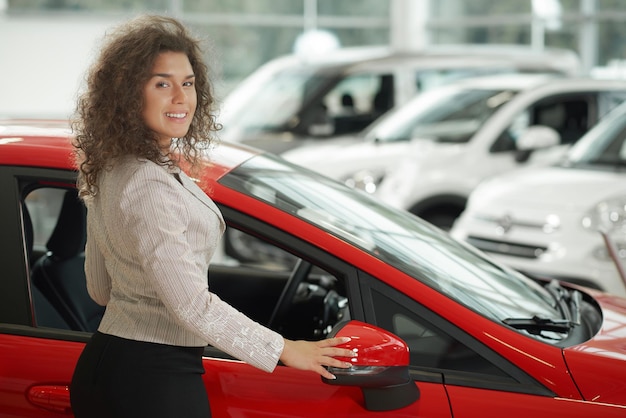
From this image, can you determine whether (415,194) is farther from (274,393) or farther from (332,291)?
(274,393)

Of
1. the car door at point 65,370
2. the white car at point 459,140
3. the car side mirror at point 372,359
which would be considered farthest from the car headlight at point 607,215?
the car side mirror at point 372,359

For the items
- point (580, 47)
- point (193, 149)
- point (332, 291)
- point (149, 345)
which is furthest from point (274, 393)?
point (580, 47)

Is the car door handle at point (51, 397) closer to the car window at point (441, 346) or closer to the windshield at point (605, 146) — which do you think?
the car window at point (441, 346)

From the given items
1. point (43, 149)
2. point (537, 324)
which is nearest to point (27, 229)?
point (43, 149)

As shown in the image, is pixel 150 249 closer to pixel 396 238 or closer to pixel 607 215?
pixel 396 238

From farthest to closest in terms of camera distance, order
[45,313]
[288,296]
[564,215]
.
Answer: [564,215], [288,296], [45,313]

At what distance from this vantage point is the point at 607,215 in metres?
5.64

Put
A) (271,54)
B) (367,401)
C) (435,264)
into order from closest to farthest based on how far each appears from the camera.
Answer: (367,401) → (435,264) → (271,54)

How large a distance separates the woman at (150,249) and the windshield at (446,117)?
6.40m

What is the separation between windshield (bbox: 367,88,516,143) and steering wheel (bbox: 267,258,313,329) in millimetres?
5167

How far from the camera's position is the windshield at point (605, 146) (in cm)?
638

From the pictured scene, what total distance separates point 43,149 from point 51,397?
0.66 meters

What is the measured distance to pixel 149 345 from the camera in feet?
6.70

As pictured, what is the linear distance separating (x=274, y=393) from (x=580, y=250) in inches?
145
